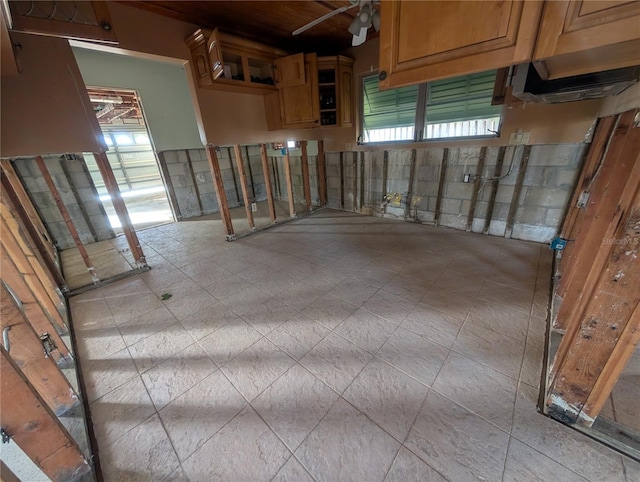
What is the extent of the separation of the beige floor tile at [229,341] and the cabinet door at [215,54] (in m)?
2.63

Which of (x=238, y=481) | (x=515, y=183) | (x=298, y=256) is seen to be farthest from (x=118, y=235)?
(x=515, y=183)

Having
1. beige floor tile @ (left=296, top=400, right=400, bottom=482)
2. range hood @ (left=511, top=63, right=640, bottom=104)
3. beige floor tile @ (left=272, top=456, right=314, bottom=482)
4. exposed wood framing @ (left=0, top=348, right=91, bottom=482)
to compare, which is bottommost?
beige floor tile @ (left=272, top=456, right=314, bottom=482)

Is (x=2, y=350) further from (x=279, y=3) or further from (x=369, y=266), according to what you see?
(x=279, y=3)

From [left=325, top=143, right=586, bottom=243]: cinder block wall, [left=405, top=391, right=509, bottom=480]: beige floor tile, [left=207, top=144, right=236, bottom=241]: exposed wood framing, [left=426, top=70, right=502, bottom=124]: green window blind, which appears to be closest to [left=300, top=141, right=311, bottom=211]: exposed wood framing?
[left=325, top=143, right=586, bottom=243]: cinder block wall

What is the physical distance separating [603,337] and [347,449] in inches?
45.9

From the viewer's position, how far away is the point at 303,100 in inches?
139

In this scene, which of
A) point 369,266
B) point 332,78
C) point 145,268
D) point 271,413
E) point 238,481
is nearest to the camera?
point 238,481

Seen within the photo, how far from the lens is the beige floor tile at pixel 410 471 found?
3.25 feet

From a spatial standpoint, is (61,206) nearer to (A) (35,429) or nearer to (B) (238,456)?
(A) (35,429)

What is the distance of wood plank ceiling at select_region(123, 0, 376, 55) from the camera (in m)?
2.39

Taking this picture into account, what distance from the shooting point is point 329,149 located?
15.0 feet

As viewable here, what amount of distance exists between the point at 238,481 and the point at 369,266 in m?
2.03

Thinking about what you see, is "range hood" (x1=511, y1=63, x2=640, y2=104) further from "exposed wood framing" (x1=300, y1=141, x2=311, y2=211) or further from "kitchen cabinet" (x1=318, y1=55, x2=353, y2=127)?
"exposed wood framing" (x1=300, y1=141, x2=311, y2=211)

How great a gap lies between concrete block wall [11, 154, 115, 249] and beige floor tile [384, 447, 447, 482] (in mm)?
4974
